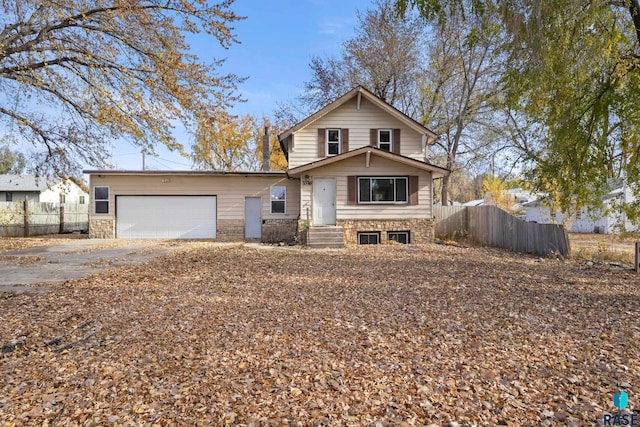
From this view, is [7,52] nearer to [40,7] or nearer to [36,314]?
[40,7]

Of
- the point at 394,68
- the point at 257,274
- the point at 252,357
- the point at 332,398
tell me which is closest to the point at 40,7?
the point at 257,274

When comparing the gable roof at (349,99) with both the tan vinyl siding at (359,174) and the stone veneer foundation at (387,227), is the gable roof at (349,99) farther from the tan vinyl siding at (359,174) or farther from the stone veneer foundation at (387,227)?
the stone veneer foundation at (387,227)

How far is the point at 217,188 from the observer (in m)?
17.4

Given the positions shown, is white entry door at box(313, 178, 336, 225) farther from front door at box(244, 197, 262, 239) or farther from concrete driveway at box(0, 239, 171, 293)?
concrete driveway at box(0, 239, 171, 293)

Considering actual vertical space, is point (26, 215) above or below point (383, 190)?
below

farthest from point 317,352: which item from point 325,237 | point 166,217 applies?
point 166,217

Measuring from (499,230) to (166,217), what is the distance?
1475cm

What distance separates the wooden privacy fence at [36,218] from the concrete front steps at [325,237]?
14564mm

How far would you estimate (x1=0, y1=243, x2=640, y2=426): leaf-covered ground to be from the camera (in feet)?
9.45

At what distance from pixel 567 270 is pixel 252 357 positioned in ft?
29.7

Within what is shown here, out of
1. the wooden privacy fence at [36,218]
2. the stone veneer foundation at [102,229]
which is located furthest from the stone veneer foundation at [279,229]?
the wooden privacy fence at [36,218]

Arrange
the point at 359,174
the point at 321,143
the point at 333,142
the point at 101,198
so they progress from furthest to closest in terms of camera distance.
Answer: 1. the point at 101,198
2. the point at 333,142
3. the point at 321,143
4. the point at 359,174

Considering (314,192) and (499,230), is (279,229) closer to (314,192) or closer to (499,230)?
(314,192)

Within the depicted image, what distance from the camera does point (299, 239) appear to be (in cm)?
1520
